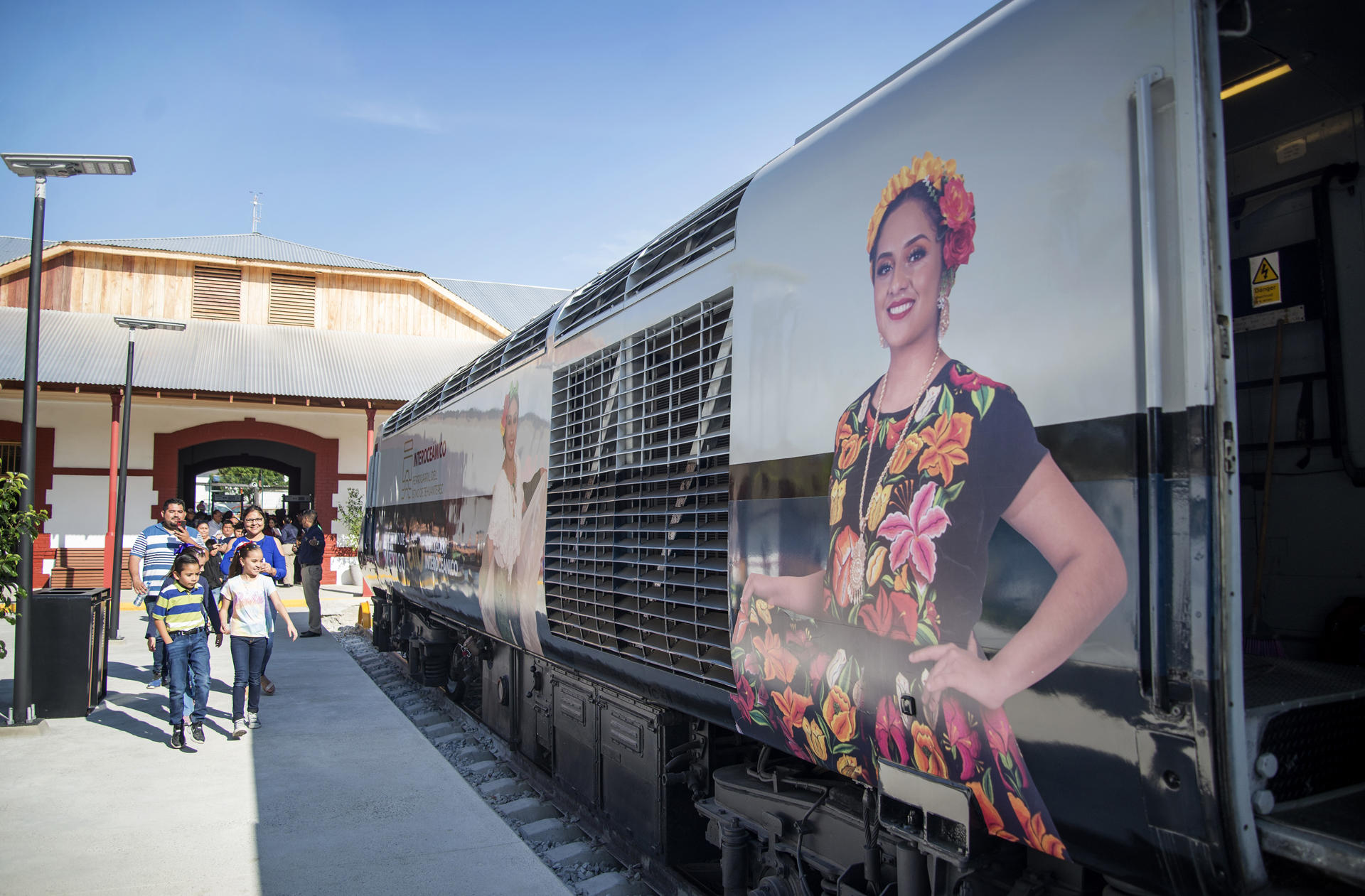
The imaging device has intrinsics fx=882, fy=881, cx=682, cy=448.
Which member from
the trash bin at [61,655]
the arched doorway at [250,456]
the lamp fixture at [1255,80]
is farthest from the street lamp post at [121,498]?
the lamp fixture at [1255,80]

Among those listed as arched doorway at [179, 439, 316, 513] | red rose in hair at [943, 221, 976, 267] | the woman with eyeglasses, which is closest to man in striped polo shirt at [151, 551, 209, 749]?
the woman with eyeglasses

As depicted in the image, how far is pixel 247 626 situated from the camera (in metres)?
7.49

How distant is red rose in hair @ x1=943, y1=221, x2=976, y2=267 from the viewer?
7.16ft

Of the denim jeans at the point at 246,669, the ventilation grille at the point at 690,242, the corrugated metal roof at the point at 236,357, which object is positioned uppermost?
the corrugated metal roof at the point at 236,357

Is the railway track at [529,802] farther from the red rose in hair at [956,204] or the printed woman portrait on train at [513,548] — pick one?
the red rose in hair at [956,204]

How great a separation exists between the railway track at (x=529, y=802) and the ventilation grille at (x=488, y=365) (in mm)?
2906

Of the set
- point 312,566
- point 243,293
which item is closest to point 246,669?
point 312,566

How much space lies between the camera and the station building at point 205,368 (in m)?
18.5

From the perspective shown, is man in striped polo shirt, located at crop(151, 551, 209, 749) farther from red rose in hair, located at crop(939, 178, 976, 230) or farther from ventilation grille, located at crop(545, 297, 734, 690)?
red rose in hair, located at crop(939, 178, 976, 230)

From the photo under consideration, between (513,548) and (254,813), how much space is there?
2.28 meters

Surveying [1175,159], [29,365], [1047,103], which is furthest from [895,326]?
[29,365]

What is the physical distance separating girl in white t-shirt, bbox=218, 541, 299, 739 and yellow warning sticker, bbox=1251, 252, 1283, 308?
7.17 metres

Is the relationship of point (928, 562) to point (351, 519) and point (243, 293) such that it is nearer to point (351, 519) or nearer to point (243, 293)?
point (351, 519)

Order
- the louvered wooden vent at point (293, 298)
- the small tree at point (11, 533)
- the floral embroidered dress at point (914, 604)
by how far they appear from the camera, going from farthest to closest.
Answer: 1. the louvered wooden vent at point (293, 298)
2. the small tree at point (11, 533)
3. the floral embroidered dress at point (914, 604)
